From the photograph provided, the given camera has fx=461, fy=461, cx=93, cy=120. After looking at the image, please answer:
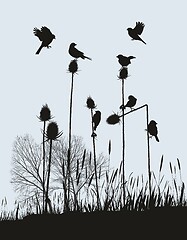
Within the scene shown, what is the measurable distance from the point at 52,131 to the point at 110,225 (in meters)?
1.51

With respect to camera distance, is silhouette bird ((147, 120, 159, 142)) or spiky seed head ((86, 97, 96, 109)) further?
spiky seed head ((86, 97, 96, 109))

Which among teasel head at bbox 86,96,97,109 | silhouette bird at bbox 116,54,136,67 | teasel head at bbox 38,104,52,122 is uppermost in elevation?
silhouette bird at bbox 116,54,136,67

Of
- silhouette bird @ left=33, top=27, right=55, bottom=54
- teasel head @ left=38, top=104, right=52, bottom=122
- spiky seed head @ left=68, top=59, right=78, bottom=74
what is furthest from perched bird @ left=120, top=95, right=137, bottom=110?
silhouette bird @ left=33, top=27, right=55, bottom=54

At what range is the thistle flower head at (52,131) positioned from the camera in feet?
12.5

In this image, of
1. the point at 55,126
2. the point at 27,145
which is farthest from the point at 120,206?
the point at 27,145

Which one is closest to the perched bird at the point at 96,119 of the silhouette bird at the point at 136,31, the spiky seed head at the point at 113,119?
the spiky seed head at the point at 113,119

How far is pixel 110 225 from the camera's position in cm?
247

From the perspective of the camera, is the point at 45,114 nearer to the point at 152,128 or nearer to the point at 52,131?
the point at 52,131

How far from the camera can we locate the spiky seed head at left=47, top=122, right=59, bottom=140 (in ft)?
12.5

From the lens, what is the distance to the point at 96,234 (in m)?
2.46

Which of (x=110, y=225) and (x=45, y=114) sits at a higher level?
(x=45, y=114)

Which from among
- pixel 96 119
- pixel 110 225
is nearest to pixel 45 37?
pixel 96 119

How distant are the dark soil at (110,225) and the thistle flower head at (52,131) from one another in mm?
1097

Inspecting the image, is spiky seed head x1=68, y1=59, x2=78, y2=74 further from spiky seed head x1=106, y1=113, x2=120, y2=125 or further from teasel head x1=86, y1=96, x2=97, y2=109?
spiky seed head x1=106, y1=113, x2=120, y2=125
